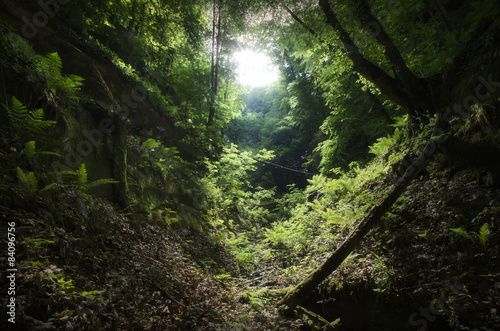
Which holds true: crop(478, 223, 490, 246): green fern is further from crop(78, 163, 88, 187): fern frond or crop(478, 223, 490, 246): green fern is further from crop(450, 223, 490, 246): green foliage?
crop(78, 163, 88, 187): fern frond

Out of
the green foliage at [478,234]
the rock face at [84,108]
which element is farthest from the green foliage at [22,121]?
the green foliage at [478,234]

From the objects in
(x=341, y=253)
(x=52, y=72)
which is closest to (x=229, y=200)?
(x=341, y=253)

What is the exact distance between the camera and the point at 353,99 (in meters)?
10.4

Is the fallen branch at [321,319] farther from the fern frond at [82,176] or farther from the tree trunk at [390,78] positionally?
the tree trunk at [390,78]

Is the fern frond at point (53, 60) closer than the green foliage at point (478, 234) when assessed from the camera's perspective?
No

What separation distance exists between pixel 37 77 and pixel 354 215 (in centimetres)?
768

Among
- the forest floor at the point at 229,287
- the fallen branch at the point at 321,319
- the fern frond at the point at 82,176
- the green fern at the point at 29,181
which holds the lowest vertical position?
the fallen branch at the point at 321,319

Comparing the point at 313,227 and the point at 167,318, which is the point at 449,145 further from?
the point at 167,318

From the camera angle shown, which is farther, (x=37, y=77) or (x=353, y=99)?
(x=353, y=99)

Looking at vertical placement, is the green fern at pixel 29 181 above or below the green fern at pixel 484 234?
above

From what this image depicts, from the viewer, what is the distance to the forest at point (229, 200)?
2.95 metres

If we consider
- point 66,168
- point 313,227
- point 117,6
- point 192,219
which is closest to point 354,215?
point 313,227

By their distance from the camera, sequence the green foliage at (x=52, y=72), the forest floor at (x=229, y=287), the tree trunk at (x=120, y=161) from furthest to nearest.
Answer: the tree trunk at (x=120, y=161), the green foliage at (x=52, y=72), the forest floor at (x=229, y=287)

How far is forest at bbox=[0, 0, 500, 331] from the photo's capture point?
2.95 metres
